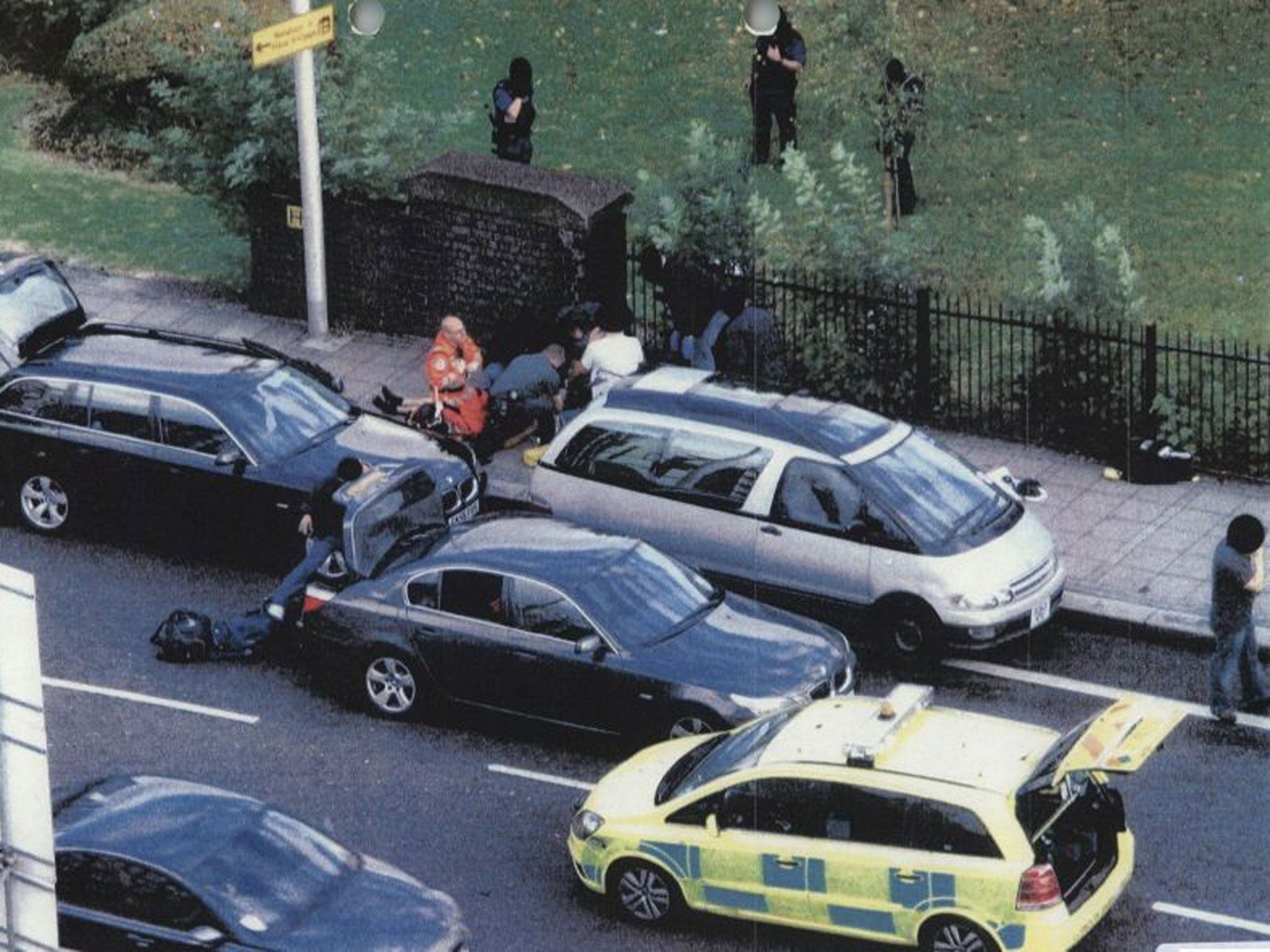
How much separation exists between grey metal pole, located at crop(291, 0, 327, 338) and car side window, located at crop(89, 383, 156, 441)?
4657mm

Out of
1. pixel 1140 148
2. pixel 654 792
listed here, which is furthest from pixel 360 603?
pixel 1140 148

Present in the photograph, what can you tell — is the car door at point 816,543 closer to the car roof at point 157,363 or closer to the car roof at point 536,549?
the car roof at point 536,549

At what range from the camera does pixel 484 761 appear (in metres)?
17.8

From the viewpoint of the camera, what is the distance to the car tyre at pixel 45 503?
21.1m

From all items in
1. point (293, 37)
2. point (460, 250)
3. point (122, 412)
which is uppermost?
point (293, 37)

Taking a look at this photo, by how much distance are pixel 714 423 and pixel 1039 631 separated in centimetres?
280

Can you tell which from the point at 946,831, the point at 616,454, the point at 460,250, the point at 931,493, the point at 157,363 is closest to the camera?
the point at 946,831

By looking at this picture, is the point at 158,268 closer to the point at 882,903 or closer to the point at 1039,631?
the point at 1039,631

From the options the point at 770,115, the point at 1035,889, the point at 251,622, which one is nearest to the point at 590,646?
the point at 251,622

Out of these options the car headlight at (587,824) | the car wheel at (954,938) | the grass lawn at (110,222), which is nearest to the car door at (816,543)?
the car headlight at (587,824)

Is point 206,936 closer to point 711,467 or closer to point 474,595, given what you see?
point 474,595

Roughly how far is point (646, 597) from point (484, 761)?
1502mm

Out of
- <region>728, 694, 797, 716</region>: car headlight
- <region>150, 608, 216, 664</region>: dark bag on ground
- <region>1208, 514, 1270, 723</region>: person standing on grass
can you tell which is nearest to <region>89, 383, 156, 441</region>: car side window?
<region>150, 608, 216, 664</region>: dark bag on ground

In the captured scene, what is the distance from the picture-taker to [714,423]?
19.6m
